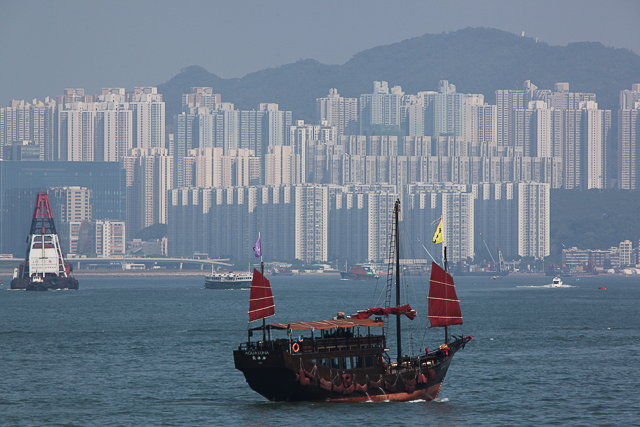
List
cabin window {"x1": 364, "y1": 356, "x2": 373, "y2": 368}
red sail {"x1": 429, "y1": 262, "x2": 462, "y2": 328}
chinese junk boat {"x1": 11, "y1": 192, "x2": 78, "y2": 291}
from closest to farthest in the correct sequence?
cabin window {"x1": 364, "y1": 356, "x2": 373, "y2": 368} < red sail {"x1": 429, "y1": 262, "x2": 462, "y2": 328} < chinese junk boat {"x1": 11, "y1": 192, "x2": 78, "y2": 291}

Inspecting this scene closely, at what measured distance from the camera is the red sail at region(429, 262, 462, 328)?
4459cm

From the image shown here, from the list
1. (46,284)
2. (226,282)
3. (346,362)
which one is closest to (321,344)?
(346,362)

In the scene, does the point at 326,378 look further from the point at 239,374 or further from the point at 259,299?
the point at 239,374

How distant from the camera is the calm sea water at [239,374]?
39.4 m

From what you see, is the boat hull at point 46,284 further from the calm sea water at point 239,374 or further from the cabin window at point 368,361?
the cabin window at point 368,361

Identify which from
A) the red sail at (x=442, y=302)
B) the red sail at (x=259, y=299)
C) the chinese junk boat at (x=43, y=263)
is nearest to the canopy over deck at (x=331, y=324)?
the red sail at (x=259, y=299)

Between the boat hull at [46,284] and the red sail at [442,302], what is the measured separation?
111447 mm

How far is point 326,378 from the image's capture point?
131ft

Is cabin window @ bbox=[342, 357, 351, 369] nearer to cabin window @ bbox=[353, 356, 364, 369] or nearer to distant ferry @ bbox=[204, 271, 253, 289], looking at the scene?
cabin window @ bbox=[353, 356, 364, 369]

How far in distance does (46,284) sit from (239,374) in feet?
339

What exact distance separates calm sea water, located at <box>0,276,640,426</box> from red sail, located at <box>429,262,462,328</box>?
341cm

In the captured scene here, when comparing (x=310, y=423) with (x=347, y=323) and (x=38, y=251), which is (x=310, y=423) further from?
(x=38, y=251)

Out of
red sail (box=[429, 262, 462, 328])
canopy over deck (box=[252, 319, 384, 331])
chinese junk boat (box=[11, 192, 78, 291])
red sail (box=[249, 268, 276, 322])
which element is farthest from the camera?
chinese junk boat (box=[11, 192, 78, 291])

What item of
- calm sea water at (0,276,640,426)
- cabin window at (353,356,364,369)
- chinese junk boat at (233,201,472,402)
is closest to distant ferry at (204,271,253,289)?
calm sea water at (0,276,640,426)
